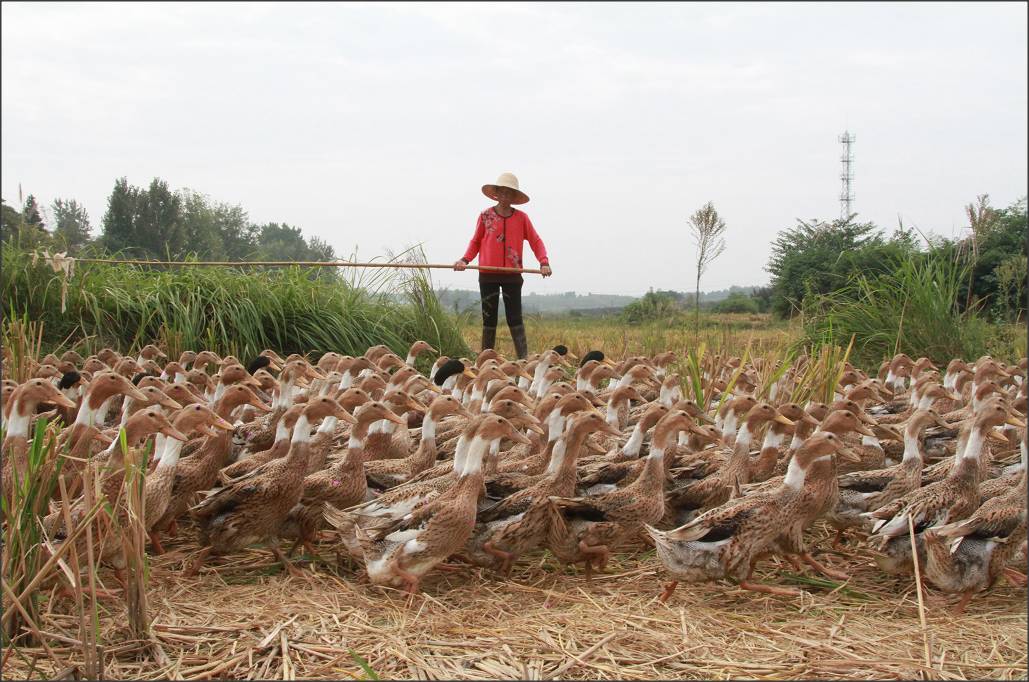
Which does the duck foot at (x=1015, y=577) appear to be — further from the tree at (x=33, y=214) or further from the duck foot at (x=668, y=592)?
the tree at (x=33, y=214)

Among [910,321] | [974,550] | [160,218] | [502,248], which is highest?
[160,218]

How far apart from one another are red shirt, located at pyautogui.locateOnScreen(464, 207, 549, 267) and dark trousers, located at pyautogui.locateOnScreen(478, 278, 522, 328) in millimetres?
269

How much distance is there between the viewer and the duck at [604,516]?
14.2 feet

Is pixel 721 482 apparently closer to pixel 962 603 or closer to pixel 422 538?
pixel 962 603

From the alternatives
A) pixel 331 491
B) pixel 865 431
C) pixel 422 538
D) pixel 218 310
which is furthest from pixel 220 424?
pixel 218 310

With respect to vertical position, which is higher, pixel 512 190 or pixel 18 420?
pixel 512 190

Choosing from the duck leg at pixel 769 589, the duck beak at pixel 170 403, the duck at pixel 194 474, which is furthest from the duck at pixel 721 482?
the duck beak at pixel 170 403

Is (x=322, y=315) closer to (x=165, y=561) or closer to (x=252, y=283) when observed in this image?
(x=252, y=283)

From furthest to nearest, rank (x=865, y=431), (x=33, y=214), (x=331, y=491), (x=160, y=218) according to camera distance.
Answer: (x=160, y=218), (x=33, y=214), (x=865, y=431), (x=331, y=491)

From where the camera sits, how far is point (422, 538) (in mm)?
4039

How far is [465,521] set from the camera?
4.12m

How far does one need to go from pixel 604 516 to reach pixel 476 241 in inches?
264

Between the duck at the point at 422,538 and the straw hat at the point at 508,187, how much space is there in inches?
261

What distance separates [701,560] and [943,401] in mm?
3814
